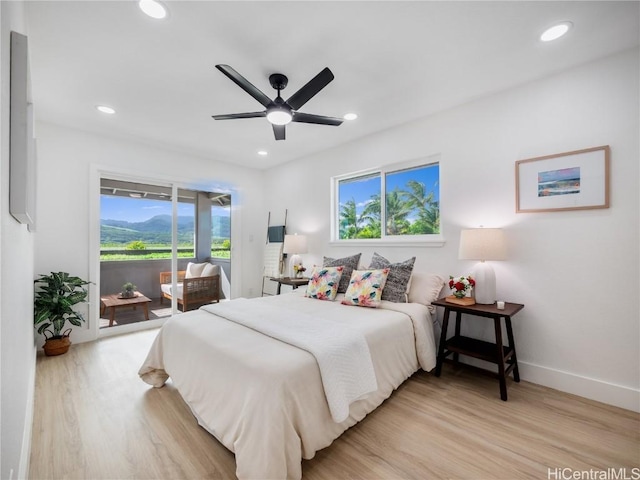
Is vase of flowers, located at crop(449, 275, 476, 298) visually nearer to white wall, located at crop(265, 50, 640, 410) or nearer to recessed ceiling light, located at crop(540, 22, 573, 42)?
white wall, located at crop(265, 50, 640, 410)

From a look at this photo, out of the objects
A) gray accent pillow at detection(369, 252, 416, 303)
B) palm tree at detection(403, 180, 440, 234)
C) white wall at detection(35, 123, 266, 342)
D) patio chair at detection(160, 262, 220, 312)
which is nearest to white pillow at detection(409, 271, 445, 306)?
gray accent pillow at detection(369, 252, 416, 303)

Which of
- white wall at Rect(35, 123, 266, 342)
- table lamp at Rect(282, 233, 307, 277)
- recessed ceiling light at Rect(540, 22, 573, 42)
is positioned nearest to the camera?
recessed ceiling light at Rect(540, 22, 573, 42)

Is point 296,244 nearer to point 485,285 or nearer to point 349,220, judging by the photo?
point 349,220

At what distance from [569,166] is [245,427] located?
119 inches

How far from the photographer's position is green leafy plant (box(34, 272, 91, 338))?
9.88 ft

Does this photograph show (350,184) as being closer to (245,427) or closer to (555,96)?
(555,96)

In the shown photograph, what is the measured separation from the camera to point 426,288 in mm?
2932

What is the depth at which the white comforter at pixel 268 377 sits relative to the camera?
140 centimetres

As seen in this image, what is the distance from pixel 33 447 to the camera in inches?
68.1

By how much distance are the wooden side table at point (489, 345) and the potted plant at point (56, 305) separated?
3.86m

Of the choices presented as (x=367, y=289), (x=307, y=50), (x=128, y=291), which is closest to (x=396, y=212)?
(x=367, y=289)

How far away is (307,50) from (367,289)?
209 cm

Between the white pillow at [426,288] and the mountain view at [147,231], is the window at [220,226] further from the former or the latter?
the white pillow at [426,288]

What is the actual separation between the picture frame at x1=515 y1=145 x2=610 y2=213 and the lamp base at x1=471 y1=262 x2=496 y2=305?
618mm
